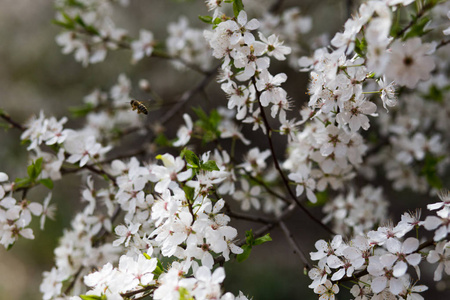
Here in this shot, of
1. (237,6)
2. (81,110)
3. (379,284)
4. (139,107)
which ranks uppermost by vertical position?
(81,110)

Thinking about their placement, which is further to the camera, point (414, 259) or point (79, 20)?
point (79, 20)

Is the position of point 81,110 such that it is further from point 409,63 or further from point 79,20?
point 409,63

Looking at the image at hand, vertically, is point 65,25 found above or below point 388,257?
above

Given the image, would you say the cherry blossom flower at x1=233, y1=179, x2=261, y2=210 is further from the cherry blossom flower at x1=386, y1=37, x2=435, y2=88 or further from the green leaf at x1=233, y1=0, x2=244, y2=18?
the cherry blossom flower at x1=386, y1=37, x2=435, y2=88

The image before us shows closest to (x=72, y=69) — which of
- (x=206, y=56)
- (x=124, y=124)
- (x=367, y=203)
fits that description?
(x=124, y=124)

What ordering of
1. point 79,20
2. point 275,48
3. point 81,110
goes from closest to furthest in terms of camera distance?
point 275,48
point 79,20
point 81,110

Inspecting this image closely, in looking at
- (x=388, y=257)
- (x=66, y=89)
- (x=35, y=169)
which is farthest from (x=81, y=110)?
(x=66, y=89)

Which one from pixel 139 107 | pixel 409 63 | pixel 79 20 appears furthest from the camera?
pixel 79 20

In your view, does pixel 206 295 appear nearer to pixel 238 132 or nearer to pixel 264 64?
pixel 264 64
